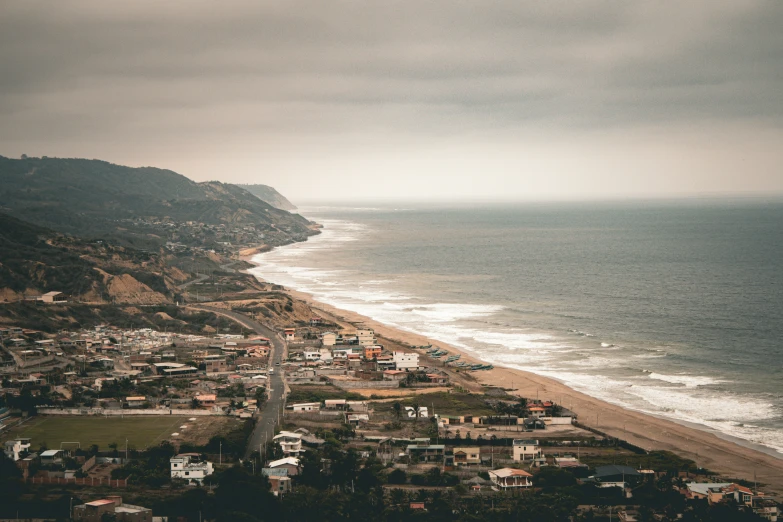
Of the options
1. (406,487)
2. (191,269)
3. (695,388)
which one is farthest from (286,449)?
(191,269)

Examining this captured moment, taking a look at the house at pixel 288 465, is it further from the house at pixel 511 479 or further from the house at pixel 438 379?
the house at pixel 438 379

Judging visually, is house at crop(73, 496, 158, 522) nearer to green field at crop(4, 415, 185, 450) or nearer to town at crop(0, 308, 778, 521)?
town at crop(0, 308, 778, 521)

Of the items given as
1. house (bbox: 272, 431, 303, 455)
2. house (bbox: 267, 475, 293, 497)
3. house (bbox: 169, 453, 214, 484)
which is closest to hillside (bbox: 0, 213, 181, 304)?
house (bbox: 272, 431, 303, 455)

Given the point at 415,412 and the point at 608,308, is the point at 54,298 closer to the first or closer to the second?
the point at 415,412

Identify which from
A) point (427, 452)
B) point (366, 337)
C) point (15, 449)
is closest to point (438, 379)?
point (366, 337)

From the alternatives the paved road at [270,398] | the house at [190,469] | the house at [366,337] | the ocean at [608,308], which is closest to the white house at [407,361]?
the ocean at [608,308]

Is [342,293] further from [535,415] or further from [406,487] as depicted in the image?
[406,487]
